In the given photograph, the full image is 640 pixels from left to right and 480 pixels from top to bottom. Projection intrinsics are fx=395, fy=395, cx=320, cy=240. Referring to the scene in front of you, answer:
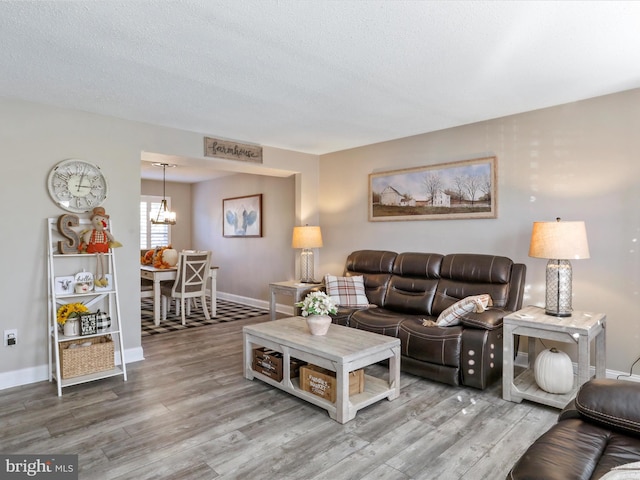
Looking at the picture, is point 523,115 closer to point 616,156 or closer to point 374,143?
point 616,156

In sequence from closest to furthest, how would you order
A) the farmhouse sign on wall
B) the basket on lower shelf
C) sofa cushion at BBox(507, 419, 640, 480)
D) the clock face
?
sofa cushion at BBox(507, 419, 640, 480) → the basket on lower shelf → the clock face → the farmhouse sign on wall

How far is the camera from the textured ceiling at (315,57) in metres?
1.99

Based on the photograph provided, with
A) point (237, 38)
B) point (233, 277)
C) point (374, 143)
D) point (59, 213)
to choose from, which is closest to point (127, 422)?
point (59, 213)

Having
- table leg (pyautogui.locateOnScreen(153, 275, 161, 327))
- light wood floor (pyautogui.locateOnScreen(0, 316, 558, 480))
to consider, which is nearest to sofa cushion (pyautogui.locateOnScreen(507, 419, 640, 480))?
light wood floor (pyautogui.locateOnScreen(0, 316, 558, 480))

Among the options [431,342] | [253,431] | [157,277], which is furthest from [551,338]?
[157,277]

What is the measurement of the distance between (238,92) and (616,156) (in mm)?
3063

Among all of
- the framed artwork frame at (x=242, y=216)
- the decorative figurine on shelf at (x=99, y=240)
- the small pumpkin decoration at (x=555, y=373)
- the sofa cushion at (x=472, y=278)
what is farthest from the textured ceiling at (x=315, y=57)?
the framed artwork frame at (x=242, y=216)

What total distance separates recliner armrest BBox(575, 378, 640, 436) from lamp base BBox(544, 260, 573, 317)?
1.40 metres

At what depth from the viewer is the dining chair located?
17.8 feet

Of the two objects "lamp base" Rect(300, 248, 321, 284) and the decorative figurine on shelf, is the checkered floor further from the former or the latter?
the decorative figurine on shelf

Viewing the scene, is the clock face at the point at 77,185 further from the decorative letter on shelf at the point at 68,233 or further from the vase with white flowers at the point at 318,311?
the vase with white flowers at the point at 318,311

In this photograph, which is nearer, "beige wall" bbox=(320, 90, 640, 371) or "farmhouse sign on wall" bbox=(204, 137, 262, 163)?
"beige wall" bbox=(320, 90, 640, 371)

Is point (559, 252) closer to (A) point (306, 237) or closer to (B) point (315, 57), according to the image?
(B) point (315, 57)

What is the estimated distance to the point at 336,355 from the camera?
2578 millimetres
